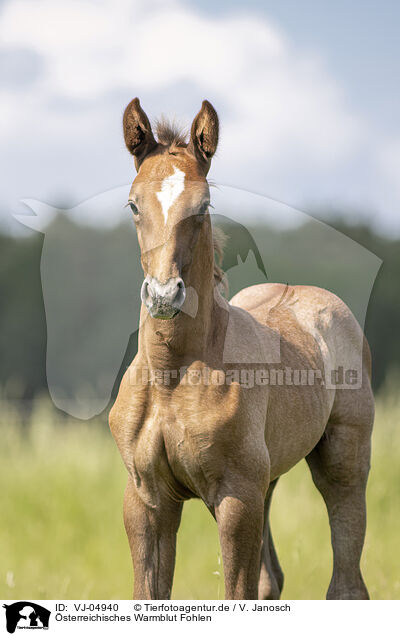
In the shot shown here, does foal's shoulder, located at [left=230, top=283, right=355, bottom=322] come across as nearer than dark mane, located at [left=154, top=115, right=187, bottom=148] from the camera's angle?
No

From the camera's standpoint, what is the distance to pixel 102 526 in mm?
7512

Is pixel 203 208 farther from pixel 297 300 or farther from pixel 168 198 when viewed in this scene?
pixel 297 300

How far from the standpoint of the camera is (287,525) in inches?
303

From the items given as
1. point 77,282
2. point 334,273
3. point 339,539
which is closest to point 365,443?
point 339,539

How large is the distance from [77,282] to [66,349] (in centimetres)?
44

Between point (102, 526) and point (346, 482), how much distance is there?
3.45 metres

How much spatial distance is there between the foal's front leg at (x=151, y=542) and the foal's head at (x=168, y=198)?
4.16 ft

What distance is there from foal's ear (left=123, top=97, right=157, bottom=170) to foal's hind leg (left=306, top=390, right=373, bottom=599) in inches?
89.9

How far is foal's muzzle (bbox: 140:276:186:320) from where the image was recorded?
324 cm

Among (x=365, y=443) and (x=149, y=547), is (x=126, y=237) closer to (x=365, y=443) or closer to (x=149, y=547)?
(x=149, y=547)

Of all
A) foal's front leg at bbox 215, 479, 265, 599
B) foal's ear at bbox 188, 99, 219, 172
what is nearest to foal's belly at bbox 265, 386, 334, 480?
foal's front leg at bbox 215, 479, 265, 599

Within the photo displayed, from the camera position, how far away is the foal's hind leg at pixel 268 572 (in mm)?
5125

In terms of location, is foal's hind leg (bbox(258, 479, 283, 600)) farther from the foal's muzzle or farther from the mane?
the foal's muzzle
